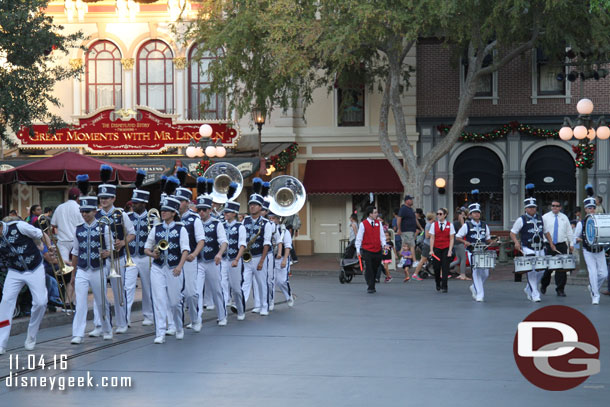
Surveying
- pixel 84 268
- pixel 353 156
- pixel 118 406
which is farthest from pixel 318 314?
pixel 353 156

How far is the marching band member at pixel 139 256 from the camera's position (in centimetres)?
1498

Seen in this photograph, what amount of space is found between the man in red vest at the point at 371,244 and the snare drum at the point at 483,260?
2878mm

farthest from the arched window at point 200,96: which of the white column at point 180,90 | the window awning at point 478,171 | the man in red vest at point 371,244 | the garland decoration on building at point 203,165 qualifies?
the man in red vest at point 371,244

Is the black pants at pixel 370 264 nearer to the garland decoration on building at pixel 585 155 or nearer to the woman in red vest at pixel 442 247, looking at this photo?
the woman in red vest at pixel 442 247

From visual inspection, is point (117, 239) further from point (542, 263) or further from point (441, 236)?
point (441, 236)

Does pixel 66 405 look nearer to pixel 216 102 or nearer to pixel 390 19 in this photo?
pixel 390 19

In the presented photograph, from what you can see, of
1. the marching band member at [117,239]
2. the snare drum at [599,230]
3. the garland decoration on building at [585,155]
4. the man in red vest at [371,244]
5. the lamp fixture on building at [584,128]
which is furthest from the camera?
the garland decoration on building at [585,155]

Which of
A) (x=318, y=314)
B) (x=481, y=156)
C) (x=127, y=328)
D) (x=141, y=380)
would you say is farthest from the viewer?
(x=481, y=156)

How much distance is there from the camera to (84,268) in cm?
1319

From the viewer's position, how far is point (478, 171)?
1399 inches

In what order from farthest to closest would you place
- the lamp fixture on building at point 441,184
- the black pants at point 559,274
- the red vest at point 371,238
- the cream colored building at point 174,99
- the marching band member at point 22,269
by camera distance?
the cream colored building at point 174,99 < the lamp fixture on building at point 441,184 < the red vest at point 371,238 < the black pants at point 559,274 < the marching band member at point 22,269

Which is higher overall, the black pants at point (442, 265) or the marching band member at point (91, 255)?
the marching band member at point (91, 255)

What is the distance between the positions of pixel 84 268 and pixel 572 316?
673 cm
